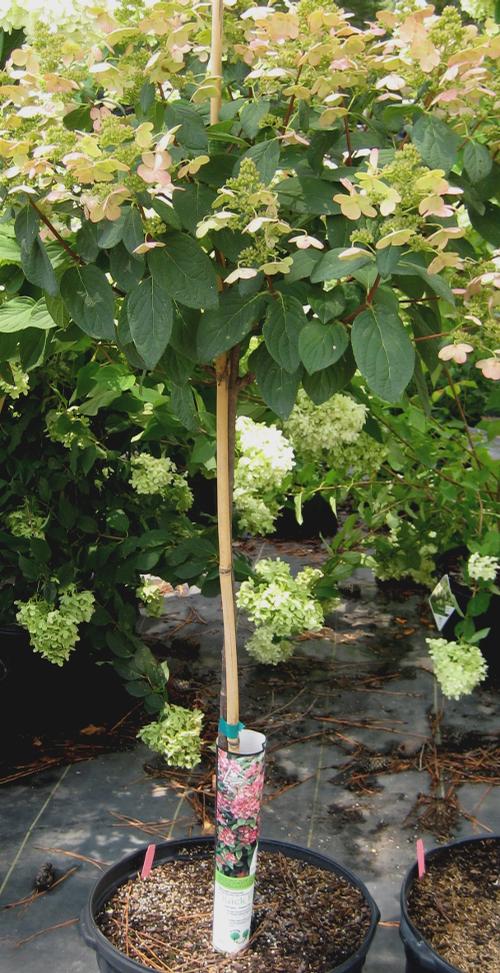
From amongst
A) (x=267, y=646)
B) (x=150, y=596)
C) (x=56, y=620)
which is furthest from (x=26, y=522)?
(x=267, y=646)

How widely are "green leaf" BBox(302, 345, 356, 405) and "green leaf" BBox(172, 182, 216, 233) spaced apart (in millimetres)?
236

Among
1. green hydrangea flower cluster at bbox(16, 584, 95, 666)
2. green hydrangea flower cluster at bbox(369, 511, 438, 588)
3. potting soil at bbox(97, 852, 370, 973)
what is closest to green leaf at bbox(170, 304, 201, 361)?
potting soil at bbox(97, 852, 370, 973)

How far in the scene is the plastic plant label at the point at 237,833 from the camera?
1.44 m

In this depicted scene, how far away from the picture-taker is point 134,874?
1.70m

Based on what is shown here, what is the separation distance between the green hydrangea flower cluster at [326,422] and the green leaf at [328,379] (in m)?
0.77

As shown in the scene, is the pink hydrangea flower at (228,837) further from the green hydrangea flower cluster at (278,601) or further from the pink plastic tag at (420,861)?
the green hydrangea flower cluster at (278,601)

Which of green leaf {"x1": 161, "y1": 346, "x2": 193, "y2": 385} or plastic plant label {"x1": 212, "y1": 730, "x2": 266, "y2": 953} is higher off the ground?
green leaf {"x1": 161, "y1": 346, "x2": 193, "y2": 385}

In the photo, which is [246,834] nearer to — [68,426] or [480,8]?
[68,426]

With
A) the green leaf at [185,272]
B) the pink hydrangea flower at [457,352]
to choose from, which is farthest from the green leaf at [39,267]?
the pink hydrangea flower at [457,352]

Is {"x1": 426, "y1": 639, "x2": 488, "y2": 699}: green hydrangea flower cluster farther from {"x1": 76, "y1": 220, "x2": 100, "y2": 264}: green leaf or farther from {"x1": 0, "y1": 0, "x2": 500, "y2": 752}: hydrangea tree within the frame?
{"x1": 76, "y1": 220, "x2": 100, "y2": 264}: green leaf

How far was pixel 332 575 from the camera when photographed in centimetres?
275

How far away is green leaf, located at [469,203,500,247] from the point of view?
1.36 m

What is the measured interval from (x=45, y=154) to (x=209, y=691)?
2027 millimetres

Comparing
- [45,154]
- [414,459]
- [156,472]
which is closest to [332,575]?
[414,459]
